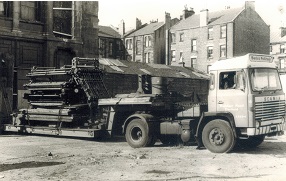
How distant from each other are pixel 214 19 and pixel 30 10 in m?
35.6

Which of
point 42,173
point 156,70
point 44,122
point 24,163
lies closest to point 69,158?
point 24,163

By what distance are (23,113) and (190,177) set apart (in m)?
10.7

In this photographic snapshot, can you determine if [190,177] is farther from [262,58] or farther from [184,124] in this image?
[262,58]

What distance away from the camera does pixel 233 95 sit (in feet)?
37.7

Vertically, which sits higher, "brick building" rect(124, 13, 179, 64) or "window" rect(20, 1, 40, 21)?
"brick building" rect(124, 13, 179, 64)

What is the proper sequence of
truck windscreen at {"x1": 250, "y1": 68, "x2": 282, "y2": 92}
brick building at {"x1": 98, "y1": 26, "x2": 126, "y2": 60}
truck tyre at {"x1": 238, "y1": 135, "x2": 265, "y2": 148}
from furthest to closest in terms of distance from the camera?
brick building at {"x1": 98, "y1": 26, "x2": 126, "y2": 60}
truck tyre at {"x1": 238, "y1": 135, "x2": 265, "y2": 148}
truck windscreen at {"x1": 250, "y1": 68, "x2": 282, "y2": 92}

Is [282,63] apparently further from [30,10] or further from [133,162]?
[133,162]

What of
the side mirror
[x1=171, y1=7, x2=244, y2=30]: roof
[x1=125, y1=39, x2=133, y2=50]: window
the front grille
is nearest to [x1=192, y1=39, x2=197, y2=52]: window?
[x1=171, y1=7, x2=244, y2=30]: roof

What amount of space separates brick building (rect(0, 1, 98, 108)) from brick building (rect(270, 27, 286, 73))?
38.5m

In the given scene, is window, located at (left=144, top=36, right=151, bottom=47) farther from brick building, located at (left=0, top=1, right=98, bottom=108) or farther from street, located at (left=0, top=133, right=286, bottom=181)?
street, located at (left=0, top=133, right=286, bottom=181)

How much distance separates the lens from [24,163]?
998 centimetres

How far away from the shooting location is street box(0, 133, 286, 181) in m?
8.39

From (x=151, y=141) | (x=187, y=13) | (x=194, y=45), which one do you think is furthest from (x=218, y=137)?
(x=187, y=13)

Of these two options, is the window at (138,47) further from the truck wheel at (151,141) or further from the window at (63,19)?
the truck wheel at (151,141)
